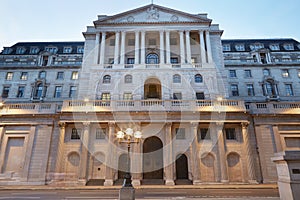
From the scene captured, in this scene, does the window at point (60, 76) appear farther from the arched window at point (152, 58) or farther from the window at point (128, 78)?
the arched window at point (152, 58)

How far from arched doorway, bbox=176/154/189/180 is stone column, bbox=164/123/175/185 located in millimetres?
1946

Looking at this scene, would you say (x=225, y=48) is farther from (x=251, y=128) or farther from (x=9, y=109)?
(x=9, y=109)

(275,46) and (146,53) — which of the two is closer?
(146,53)

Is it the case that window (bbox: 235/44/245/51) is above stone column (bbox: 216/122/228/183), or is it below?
above

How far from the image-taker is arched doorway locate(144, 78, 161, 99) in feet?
105

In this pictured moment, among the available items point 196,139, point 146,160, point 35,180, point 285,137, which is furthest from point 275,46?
point 35,180

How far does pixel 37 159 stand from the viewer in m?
22.3

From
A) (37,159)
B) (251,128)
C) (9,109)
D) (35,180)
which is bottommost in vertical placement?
(35,180)

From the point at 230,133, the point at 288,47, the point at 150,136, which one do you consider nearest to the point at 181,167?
the point at 150,136

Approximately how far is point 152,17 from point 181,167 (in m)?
27.4

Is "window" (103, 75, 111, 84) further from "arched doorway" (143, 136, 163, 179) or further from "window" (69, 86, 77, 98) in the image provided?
"window" (69, 86, 77, 98)

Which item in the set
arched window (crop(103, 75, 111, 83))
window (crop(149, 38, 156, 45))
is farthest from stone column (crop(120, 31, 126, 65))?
window (crop(149, 38, 156, 45))

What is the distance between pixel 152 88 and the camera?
32.8 metres

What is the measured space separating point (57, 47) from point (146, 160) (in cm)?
4181
